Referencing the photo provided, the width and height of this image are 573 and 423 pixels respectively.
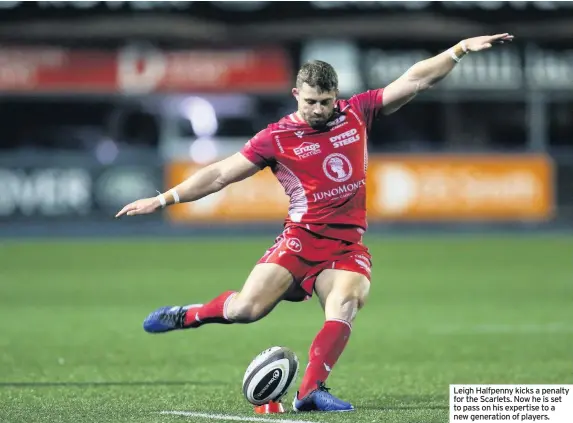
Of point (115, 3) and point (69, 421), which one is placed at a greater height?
point (115, 3)

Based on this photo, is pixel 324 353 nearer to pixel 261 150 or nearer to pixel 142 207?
pixel 261 150

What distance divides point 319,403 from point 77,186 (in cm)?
1747

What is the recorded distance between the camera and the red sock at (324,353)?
7.68m

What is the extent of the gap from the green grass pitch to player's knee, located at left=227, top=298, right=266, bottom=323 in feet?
1.82

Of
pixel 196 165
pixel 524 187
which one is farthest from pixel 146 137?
pixel 524 187

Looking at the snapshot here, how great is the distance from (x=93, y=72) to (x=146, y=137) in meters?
1.87

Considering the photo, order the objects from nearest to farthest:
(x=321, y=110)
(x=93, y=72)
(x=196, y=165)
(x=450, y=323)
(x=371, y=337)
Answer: (x=321, y=110) < (x=371, y=337) < (x=450, y=323) < (x=196, y=165) < (x=93, y=72)

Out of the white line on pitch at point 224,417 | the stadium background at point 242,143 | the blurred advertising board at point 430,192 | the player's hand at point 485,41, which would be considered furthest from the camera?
the blurred advertising board at point 430,192

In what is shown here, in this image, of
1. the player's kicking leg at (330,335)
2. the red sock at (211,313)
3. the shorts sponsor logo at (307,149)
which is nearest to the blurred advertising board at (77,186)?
the red sock at (211,313)

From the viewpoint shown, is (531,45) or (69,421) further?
(531,45)

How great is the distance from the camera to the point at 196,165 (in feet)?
81.7

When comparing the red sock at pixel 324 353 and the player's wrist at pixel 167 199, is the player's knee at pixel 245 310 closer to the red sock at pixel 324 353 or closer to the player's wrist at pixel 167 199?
the red sock at pixel 324 353

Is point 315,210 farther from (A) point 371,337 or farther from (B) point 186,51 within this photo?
(B) point 186,51

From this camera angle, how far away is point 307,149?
8.05m
